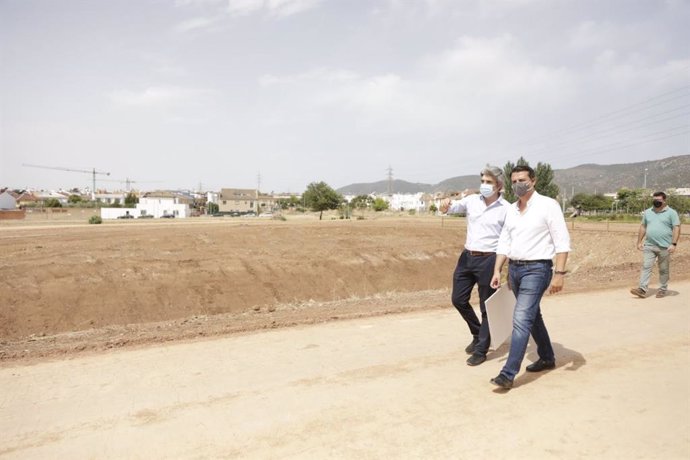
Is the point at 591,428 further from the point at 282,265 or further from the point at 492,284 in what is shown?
the point at 282,265

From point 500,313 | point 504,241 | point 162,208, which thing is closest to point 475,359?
point 500,313

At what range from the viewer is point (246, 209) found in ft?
394

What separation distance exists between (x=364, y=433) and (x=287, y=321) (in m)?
3.37

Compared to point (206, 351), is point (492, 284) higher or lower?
higher

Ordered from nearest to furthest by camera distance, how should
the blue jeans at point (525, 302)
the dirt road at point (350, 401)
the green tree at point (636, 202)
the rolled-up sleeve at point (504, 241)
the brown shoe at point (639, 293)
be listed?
the dirt road at point (350, 401), the blue jeans at point (525, 302), the rolled-up sleeve at point (504, 241), the brown shoe at point (639, 293), the green tree at point (636, 202)

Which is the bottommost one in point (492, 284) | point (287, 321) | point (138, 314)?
point (138, 314)

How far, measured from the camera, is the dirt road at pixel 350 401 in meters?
2.87

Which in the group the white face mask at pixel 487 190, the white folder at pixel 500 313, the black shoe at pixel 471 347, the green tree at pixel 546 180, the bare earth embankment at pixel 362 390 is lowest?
the bare earth embankment at pixel 362 390

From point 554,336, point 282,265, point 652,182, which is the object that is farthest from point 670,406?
point 652,182

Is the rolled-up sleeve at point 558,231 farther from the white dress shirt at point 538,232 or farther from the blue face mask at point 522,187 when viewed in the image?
the blue face mask at point 522,187

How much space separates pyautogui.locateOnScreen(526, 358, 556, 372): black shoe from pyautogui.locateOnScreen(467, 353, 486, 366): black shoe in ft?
1.40

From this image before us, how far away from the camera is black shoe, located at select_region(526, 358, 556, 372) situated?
418 centimetres

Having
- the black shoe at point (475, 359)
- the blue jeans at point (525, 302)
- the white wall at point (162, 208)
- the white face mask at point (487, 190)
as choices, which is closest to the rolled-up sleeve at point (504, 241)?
the blue jeans at point (525, 302)

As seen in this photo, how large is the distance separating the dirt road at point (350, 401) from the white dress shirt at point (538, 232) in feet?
3.78
